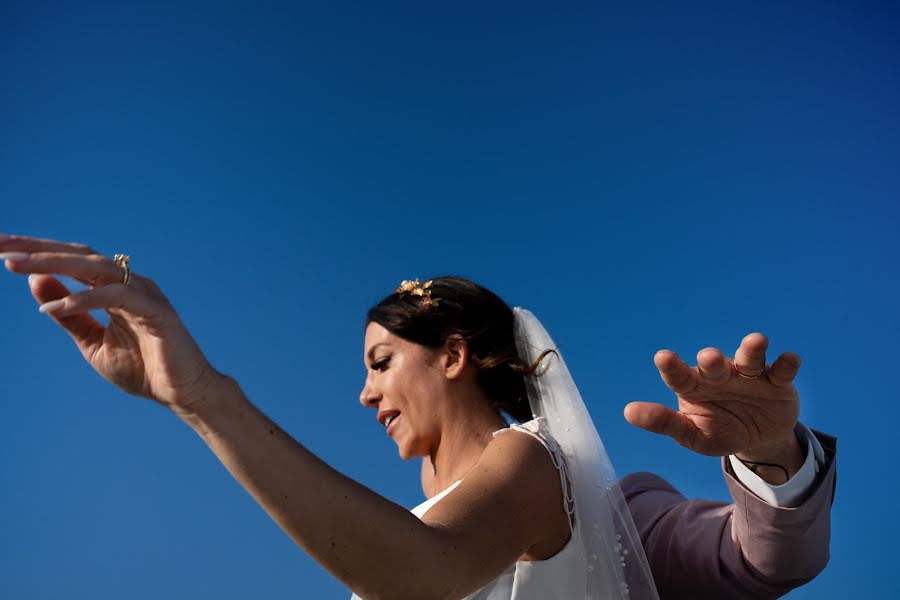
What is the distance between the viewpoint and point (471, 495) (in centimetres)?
234

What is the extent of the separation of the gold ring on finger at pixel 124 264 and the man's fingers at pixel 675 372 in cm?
140

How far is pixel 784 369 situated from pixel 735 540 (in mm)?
1406

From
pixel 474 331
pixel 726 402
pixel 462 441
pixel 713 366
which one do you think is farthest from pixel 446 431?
pixel 713 366

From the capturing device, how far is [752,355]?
7.20 ft

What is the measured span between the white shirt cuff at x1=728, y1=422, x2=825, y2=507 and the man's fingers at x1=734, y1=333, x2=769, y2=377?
0.80m

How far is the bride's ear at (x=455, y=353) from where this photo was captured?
355 centimetres

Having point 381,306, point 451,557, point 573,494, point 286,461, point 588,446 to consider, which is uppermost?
point 381,306

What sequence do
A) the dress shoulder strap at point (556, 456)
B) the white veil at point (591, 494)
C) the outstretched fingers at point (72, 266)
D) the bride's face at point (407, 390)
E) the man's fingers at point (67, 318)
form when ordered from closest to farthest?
the outstretched fingers at point (72, 266) < the man's fingers at point (67, 318) < the dress shoulder strap at point (556, 456) < the white veil at point (591, 494) < the bride's face at point (407, 390)

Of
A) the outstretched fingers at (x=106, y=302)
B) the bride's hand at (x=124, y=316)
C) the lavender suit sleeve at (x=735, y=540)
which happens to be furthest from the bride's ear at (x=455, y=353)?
the outstretched fingers at (x=106, y=302)

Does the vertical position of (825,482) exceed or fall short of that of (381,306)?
it falls short

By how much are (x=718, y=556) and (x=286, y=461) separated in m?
2.45

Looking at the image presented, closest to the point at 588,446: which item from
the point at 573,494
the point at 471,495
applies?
the point at 573,494

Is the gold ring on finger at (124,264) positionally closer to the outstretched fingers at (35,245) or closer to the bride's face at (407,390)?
the outstretched fingers at (35,245)

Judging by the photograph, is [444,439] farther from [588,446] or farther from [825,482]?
[825,482]
